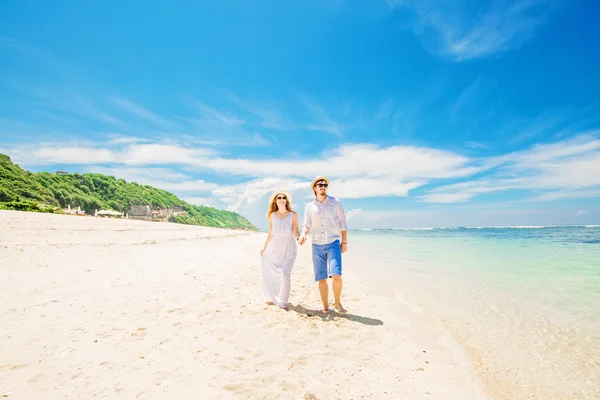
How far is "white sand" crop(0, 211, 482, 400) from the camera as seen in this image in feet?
10.1

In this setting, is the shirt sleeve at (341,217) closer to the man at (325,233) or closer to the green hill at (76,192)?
the man at (325,233)

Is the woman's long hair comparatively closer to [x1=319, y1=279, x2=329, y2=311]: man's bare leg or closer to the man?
the man

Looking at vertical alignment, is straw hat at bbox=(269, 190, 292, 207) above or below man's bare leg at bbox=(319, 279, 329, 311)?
above

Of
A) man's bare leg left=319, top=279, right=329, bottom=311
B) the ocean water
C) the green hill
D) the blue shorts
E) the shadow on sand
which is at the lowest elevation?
the ocean water

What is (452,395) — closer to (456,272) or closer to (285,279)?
(285,279)

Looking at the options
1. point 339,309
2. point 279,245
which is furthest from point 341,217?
point 339,309

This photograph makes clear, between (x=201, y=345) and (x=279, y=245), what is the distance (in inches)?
96.6

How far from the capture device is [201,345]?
391cm

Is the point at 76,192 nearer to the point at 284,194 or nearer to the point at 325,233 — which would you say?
the point at 284,194

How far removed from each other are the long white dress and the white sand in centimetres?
43

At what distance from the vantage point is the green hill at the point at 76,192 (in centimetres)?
4579

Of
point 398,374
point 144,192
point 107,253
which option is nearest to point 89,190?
point 144,192

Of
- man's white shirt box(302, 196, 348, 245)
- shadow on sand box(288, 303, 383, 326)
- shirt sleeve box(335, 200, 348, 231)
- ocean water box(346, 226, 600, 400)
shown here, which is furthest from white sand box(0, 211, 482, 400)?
shirt sleeve box(335, 200, 348, 231)

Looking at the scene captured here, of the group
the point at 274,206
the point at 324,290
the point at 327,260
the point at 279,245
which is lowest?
the point at 324,290
